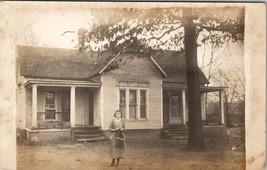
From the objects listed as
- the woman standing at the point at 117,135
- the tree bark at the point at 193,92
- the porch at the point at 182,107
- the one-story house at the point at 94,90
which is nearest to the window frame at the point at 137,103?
the one-story house at the point at 94,90

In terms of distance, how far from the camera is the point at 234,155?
565cm

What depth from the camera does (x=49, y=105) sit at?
5512 mm

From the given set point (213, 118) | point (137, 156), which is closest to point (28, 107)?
point (137, 156)

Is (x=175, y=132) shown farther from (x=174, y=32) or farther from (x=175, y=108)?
(x=174, y=32)

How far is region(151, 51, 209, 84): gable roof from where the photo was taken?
5.55 metres

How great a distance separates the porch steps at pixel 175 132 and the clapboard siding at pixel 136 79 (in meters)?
0.14

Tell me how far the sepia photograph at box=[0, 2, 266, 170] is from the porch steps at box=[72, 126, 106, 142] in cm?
1

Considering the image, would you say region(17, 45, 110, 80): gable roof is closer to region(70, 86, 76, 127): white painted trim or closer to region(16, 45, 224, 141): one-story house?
region(16, 45, 224, 141): one-story house

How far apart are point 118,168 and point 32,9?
2.60m

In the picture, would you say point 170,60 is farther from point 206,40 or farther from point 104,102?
point 104,102

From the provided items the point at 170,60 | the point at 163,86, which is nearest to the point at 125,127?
the point at 163,86

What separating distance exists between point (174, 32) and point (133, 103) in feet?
4.00

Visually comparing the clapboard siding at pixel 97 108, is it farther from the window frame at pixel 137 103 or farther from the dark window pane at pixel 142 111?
the dark window pane at pixel 142 111

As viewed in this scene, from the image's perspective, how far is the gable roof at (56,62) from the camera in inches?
212
